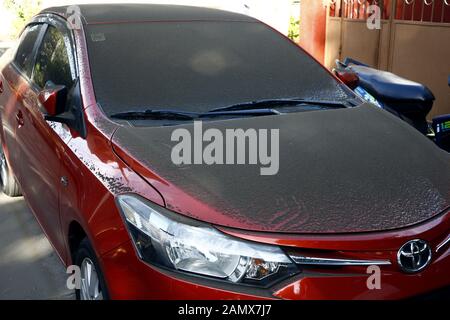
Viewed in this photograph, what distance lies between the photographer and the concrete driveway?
359 centimetres

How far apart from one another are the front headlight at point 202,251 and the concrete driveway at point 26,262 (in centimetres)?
153

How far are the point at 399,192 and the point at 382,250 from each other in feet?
1.19

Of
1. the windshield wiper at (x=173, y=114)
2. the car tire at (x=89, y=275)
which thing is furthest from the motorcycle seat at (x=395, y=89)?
the car tire at (x=89, y=275)

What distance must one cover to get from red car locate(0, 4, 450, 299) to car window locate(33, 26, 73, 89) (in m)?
0.02

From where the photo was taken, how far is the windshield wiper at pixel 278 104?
3.12 meters

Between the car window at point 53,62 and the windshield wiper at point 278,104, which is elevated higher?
the car window at point 53,62

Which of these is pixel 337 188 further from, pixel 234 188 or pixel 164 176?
pixel 164 176

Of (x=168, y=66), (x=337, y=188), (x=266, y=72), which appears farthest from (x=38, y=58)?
(x=337, y=188)

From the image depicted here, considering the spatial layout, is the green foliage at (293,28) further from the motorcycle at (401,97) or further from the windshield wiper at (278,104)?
the windshield wiper at (278,104)

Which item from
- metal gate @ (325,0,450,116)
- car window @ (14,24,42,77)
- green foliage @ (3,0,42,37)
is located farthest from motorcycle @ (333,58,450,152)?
green foliage @ (3,0,42,37)

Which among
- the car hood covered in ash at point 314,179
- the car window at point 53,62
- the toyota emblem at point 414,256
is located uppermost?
the car window at point 53,62

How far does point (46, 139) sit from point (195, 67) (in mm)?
909

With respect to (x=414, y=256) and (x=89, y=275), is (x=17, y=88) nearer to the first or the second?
(x=89, y=275)

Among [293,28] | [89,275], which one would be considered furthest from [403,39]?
[89,275]
